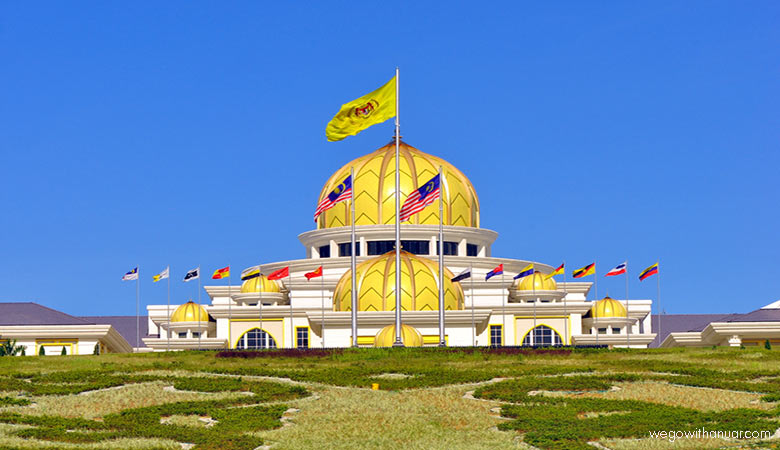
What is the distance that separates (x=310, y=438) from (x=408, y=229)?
156 ft

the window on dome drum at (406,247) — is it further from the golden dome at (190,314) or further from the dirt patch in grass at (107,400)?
the dirt patch in grass at (107,400)

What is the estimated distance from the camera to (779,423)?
82.3 feet

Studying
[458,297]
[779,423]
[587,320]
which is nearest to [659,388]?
[779,423]

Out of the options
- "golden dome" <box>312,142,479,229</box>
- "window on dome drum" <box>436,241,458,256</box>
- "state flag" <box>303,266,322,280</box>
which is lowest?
"state flag" <box>303,266,322,280</box>

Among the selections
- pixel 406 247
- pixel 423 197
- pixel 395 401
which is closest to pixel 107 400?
pixel 395 401

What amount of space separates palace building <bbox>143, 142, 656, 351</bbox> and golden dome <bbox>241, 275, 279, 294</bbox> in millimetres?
85

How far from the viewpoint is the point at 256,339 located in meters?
67.4

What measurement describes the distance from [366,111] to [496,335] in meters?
23.1

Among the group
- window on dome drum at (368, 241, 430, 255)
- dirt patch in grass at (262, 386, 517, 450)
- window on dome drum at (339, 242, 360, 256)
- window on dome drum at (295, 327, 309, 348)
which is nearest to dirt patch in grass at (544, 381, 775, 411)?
dirt patch in grass at (262, 386, 517, 450)

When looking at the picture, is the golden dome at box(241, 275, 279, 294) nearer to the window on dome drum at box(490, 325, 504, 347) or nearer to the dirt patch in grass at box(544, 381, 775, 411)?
the window on dome drum at box(490, 325, 504, 347)

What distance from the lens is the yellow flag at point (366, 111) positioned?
4675cm

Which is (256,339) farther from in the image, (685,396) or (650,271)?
(685,396)

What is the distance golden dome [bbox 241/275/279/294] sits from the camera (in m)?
71.6

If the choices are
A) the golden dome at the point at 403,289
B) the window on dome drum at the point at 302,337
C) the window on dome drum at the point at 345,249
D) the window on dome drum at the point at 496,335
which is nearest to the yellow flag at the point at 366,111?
the golden dome at the point at 403,289
